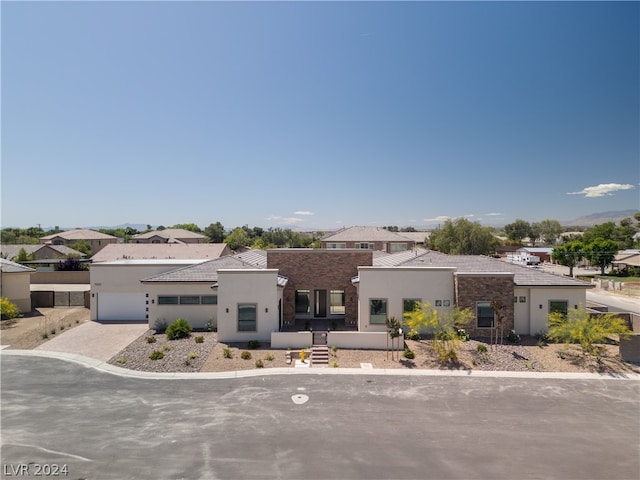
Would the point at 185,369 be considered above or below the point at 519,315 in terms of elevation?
below

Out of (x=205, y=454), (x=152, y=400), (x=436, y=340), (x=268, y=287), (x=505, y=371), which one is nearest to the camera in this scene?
(x=205, y=454)

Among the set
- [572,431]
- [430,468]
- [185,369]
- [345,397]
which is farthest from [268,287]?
[572,431]

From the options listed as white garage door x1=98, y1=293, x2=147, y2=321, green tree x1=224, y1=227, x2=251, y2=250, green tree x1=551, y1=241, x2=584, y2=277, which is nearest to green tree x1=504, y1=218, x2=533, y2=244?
green tree x1=551, y1=241, x2=584, y2=277

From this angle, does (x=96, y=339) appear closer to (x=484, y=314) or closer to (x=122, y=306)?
(x=122, y=306)

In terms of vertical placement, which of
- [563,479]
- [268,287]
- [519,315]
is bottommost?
[563,479]

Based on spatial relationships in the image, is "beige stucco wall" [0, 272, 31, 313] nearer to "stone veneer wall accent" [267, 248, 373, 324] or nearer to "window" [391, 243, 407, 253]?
"stone veneer wall accent" [267, 248, 373, 324]

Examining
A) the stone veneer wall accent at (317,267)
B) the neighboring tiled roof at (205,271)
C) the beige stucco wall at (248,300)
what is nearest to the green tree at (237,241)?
the neighboring tiled roof at (205,271)

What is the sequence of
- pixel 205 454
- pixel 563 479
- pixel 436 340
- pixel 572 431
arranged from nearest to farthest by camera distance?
pixel 563 479
pixel 205 454
pixel 572 431
pixel 436 340

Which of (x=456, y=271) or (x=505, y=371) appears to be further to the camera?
(x=456, y=271)

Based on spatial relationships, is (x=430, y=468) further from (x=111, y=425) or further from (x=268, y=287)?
(x=268, y=287)
